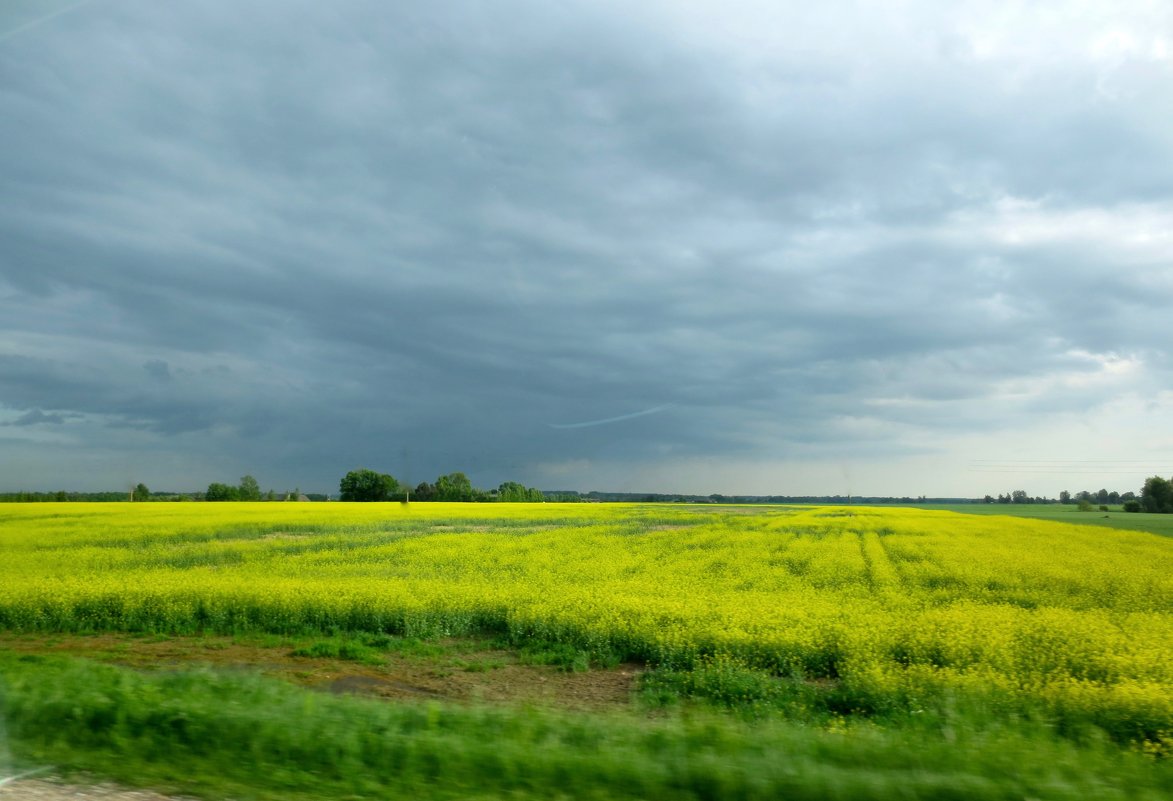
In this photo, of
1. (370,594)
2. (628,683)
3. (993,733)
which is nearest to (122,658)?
(370,594)

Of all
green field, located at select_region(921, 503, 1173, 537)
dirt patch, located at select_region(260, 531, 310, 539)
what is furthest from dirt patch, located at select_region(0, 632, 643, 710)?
green field, located at select_region(921, 503, 1173, 537)

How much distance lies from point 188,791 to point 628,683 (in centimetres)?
719

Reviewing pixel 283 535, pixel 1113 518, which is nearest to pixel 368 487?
pixel 283 535

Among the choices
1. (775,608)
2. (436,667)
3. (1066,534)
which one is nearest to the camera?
(436,667)

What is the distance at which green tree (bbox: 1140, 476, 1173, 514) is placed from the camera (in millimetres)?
75950

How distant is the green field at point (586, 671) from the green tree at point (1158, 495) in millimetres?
64208

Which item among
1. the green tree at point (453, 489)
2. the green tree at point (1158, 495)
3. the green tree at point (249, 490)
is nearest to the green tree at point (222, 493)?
the green tree at point (249, 490)

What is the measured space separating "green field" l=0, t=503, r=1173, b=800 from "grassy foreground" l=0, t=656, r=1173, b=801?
3cm

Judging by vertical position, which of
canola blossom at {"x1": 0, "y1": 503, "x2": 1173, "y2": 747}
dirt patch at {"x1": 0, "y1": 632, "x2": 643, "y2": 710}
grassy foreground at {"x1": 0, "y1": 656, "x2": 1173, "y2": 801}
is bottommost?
dirt patch at {"x1": 0, "y1": 632, "x2": 643, "y2": 710}

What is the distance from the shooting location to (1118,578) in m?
19.9

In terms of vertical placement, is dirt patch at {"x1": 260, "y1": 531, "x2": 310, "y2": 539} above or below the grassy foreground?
below

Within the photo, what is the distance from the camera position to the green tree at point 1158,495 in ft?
249

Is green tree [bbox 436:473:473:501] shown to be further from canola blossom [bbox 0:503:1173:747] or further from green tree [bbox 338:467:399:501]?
canola blossom [bbox 0:503:1173:747]

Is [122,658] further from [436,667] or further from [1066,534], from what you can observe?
[1066,534]
